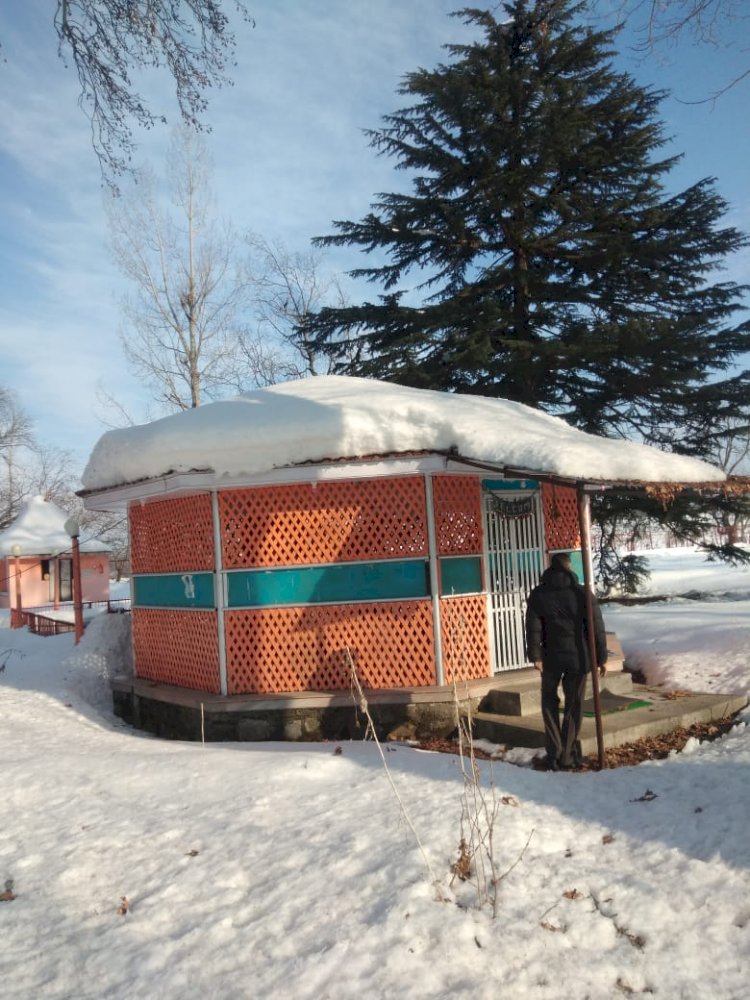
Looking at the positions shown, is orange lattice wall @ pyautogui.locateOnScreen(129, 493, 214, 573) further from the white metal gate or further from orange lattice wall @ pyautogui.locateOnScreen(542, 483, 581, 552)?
orange lattice wall @ pyautogui.locateOnScreen(542, 483, 581, 552)

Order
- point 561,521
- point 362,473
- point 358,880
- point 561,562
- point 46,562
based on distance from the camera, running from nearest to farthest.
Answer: point 358,880 → point 561,562 → point 362,473 → point 561,521 → point 46,562

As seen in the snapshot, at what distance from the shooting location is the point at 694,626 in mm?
11883

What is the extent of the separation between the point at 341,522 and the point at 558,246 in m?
12.3

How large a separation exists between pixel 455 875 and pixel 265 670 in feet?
15.5

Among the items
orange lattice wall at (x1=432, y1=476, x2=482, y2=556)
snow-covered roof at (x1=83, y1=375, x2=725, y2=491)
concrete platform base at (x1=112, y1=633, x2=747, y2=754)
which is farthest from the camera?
orange lattice wall at (x1=432, y1=476, x2=482, y2=556)

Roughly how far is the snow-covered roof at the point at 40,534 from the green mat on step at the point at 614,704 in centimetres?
2517

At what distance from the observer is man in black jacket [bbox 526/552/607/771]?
6.44 m

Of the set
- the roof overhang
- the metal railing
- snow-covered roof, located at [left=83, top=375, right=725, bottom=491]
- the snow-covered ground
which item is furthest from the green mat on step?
the metal railing

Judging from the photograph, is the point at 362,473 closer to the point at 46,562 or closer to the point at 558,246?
the point at 558,246

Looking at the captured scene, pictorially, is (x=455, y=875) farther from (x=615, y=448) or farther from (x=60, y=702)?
(x=60, y=702)

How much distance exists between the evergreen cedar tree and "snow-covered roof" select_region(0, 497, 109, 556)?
708 inches

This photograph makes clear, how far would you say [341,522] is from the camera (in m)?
8.52

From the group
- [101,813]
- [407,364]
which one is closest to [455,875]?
[101,813]

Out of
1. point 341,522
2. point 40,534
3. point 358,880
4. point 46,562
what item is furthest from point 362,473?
point 46,562
